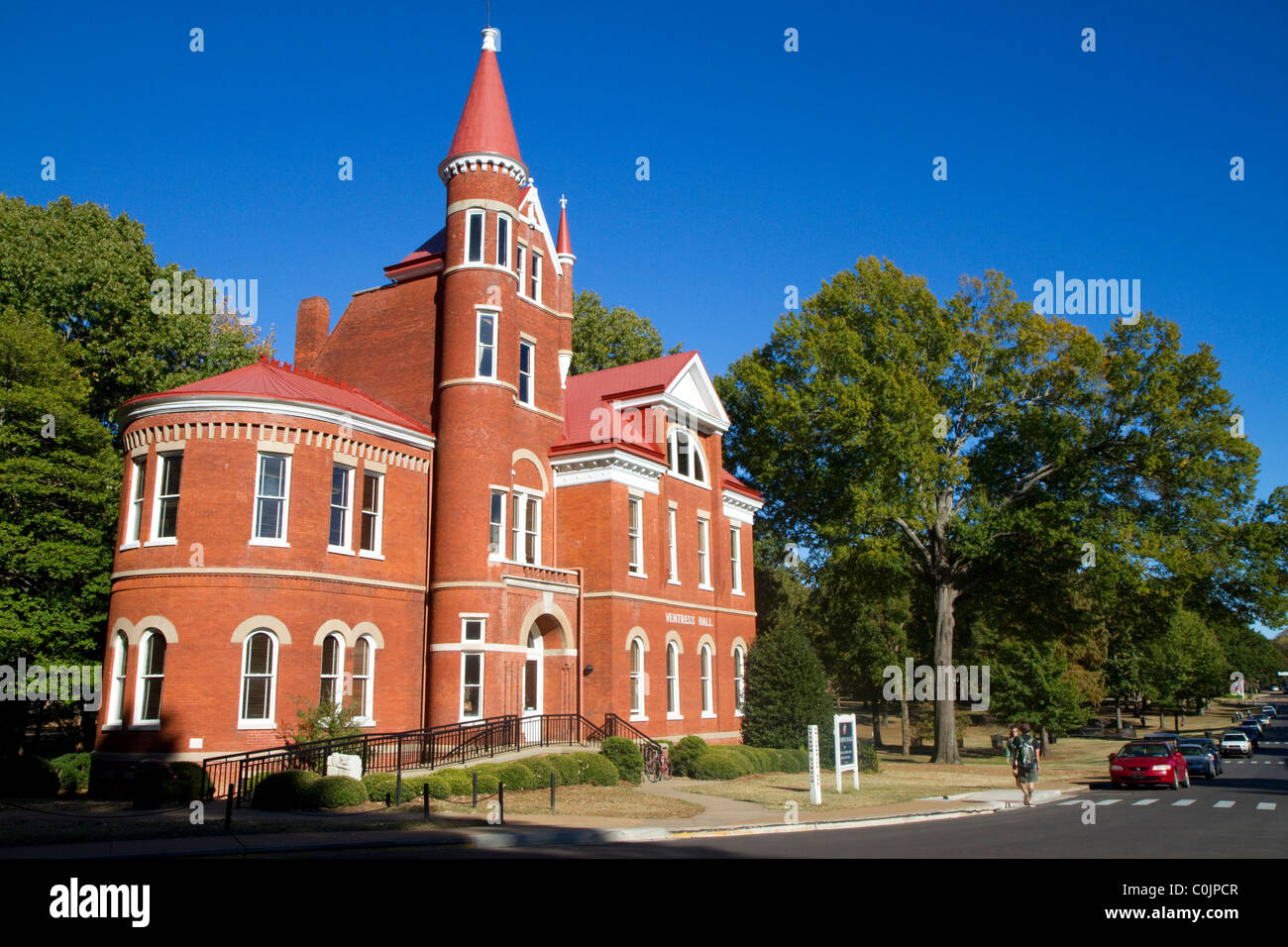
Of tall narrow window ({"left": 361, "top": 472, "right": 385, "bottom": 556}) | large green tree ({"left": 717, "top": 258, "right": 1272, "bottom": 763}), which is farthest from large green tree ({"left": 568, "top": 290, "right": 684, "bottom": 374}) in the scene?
tall narrow window ({"left": 361, "top": 472, "right": 385, "bottom": 556})

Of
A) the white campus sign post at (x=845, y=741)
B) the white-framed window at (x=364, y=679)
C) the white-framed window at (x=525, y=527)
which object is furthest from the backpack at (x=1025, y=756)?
the white-framed window at (x=364, y=679)

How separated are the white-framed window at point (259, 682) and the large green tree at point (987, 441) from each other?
22391 millimetres

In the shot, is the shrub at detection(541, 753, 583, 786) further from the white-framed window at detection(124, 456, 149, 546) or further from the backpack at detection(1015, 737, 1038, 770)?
the white-framed window at detection(124, 456, 149, 546)

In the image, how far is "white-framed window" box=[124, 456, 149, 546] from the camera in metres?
25.2

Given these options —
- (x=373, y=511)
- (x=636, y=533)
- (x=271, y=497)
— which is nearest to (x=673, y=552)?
(x=636, y=533)

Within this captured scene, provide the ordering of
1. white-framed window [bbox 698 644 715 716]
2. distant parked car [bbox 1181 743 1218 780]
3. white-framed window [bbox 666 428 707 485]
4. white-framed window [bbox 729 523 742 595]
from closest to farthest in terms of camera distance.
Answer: white-framed window [bbox 666 428 707 485]
white-framed window [bbox 698 644 715 716]
distant parked car [bbox 1181 743 1218 780]
white-framed window [bbox 729 523 742 595]

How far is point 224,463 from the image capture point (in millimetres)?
24609

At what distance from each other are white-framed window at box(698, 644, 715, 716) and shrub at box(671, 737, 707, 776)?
6.31 m

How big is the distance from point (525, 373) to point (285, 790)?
16.3 metres

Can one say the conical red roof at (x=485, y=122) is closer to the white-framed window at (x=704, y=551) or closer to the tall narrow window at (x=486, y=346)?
the tall narrow window at (x=486, y=346)

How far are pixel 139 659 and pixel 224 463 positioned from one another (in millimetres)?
5158

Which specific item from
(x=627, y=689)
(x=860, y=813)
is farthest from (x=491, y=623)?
(x=860, y=813)
